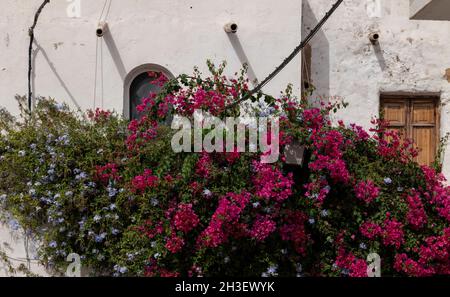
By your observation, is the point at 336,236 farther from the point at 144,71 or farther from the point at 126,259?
the point at 144,71

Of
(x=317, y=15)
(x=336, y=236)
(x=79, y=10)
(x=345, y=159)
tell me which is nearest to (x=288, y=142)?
(x=345, y=159)

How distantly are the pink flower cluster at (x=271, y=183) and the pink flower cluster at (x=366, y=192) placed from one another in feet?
2.72

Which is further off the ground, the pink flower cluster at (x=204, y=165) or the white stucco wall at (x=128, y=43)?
the white stucco wall at (x=128, y=43)

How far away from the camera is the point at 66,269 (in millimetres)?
6969

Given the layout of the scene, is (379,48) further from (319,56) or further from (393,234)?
(393,234)

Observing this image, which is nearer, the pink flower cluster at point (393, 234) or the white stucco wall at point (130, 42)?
the pink flower cluster at point (393, 234)

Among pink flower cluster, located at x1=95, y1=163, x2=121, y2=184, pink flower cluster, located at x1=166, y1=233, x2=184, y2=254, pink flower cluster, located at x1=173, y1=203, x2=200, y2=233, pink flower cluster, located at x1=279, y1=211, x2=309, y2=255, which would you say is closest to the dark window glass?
pink flower cluster, located at x1=95, y1=163, x2=121, y2=184

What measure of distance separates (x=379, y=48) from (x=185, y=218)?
13.8 ft

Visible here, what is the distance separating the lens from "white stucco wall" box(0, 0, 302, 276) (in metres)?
7.84

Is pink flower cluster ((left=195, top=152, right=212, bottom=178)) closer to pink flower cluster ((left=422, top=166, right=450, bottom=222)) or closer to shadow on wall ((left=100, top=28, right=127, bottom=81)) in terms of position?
shadow on wall ((left=100, top=28, right=127, bottom=81))

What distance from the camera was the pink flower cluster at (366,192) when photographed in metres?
6.68

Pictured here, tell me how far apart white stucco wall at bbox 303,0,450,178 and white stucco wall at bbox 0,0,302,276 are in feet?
2.38

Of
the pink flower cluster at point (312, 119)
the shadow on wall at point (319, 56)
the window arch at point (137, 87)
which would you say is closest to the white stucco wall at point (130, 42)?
the window arch at point (137, 87)

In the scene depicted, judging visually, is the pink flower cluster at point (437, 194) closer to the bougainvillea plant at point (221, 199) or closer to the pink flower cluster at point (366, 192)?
the bougainvillea plant at point (221, 199)
